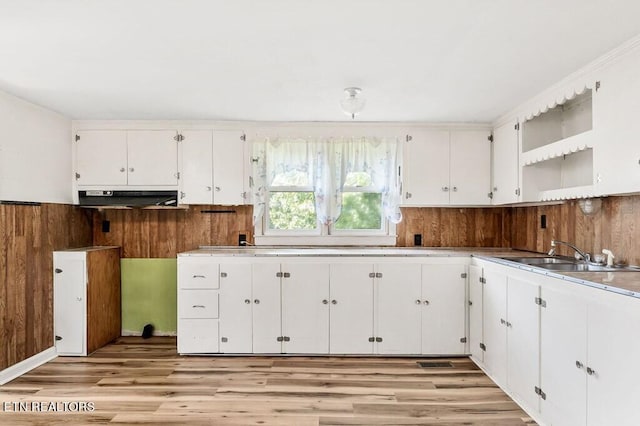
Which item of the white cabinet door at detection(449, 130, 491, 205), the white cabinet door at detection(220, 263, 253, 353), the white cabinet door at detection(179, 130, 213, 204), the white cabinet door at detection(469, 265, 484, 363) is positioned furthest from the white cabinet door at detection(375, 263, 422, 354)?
the white cabinet door at detection(179, 130, 213, 204)

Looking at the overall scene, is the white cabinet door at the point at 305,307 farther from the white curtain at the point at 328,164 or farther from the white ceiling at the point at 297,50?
the white ceiling at the point at 297,50

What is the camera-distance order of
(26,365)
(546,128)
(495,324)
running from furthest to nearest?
(546,128)
(26,365)
(495,324)

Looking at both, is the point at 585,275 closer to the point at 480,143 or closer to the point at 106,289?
the point at 480,143

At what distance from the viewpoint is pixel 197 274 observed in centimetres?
368

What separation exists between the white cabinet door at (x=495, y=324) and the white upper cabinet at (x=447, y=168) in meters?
1.00

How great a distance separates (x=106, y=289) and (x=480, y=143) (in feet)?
12.7

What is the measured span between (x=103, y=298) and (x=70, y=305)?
0.31 metres

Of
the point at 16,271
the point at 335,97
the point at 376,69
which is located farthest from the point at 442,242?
the point at 16,271

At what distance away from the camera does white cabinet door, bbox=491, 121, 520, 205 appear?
11.8 ft

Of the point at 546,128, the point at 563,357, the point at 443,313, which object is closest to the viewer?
the point at 563,357

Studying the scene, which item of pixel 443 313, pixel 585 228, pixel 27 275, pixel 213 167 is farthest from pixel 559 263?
pixel 27 275

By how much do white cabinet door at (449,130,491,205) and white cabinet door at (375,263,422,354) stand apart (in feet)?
3.16

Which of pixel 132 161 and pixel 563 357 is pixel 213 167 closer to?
pixel 132 161

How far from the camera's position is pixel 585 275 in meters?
2.28
